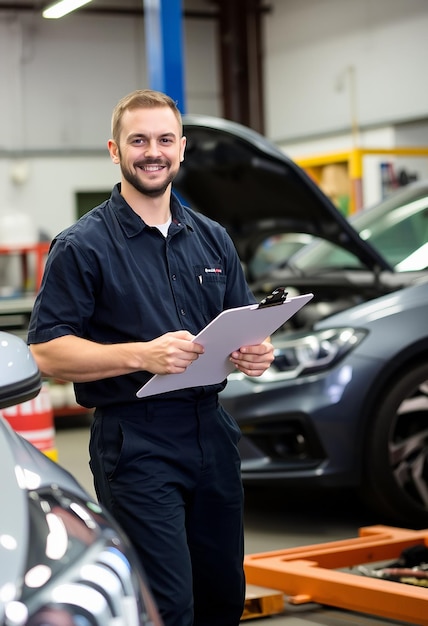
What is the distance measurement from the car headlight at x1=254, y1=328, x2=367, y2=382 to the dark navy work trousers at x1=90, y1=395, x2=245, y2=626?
81.1 inches

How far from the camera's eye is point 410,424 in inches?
191

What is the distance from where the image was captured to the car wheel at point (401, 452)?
4758 millimetres

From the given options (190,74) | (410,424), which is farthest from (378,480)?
(190,74)

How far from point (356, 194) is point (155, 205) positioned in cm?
1038

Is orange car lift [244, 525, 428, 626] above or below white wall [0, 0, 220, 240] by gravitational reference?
below

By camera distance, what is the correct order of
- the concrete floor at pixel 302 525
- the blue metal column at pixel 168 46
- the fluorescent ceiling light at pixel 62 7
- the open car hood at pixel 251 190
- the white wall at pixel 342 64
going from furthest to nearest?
the white wall at pixel 342 64
the fluorescent ceiling light at pixel 62 7
the blue metal column at pixel 168 46
the open car hood at pixel 251 190
the concrete floor at pixel 302 525

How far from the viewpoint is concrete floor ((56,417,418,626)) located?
12.6 feet

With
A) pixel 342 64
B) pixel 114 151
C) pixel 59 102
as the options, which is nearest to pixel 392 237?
pixel 114 151

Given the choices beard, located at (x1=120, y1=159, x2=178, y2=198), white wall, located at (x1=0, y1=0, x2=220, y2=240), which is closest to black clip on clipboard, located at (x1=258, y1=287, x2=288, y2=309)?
beard, located at (x1=120, y1=159, x2=178, y2=198)

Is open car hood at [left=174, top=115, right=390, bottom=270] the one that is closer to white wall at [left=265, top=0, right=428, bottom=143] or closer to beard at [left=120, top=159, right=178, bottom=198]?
beard at [left=120, top=159, right=178, bottom=198]

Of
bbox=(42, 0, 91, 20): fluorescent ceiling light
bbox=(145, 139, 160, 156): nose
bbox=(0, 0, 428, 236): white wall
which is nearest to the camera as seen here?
bbox=(145, 139, 160, 156): nose

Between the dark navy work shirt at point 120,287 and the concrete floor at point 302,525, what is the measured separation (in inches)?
54.6

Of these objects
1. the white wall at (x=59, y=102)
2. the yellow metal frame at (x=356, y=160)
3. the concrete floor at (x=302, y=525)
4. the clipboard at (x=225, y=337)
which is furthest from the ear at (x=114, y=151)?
the white wall at (x=59, y=102)

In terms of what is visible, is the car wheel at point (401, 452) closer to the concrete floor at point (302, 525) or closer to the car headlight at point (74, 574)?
the concrete floor at point (302, 525)
